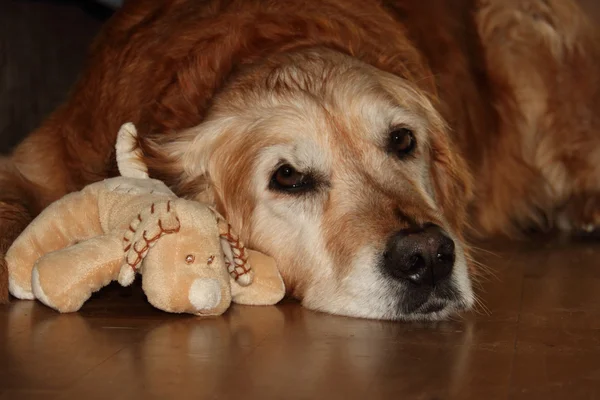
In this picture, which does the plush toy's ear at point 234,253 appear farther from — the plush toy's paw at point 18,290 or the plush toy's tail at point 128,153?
the plush toy's paw at point 18,290

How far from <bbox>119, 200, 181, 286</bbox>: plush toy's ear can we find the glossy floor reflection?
15 centimetres

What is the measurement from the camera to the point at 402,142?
3236mm

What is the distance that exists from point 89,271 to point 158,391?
75 centimetres

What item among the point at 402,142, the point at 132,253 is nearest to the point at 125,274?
the point at 132,253

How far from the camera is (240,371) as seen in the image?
2.20 metres

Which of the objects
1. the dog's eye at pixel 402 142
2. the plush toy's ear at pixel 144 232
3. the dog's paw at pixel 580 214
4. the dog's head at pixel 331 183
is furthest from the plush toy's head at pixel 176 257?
the dog's paw at pixel 580 214

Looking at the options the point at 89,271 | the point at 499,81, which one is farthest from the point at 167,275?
the point at 499,81

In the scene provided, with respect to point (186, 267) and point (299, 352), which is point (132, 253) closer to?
point (186, 267)

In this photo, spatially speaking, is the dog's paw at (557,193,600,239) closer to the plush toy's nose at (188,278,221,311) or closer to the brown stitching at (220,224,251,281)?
the brown stitching at (220,224,251,281)

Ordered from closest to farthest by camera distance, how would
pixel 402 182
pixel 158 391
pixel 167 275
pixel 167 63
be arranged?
pixel 158 391 < pixel 167 275 < pixel 402 182 < pixel 167 63

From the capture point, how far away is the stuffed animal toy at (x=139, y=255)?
2660 millimetres

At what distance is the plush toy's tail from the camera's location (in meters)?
3.15

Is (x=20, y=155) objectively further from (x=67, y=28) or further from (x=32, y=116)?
(x=67, y=28)

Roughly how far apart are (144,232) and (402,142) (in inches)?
37.4
